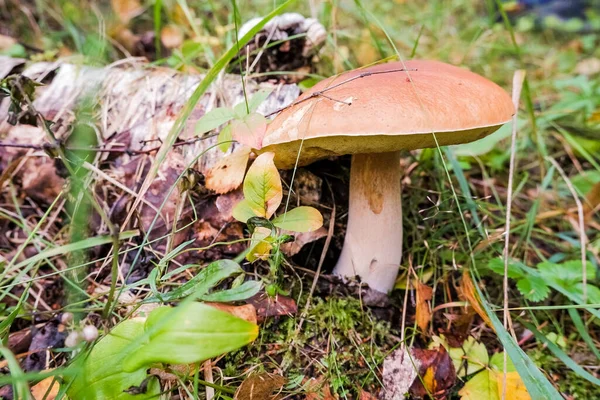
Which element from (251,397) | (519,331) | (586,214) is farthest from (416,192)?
(251,397)

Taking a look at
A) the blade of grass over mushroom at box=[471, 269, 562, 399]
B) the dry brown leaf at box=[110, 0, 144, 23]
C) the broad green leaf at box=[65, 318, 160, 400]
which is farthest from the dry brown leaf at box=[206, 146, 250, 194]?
the dry brown leaf at box=[110, 0, 144, 23]

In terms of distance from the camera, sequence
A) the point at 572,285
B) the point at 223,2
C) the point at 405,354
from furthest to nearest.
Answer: the point at 223,2, the point at 572,285, the point at 405,354

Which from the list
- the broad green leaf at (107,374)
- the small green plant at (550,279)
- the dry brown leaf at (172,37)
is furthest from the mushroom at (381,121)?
the dry brown leaf at (172,37)

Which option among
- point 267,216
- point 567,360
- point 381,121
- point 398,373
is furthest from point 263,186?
point 567,360

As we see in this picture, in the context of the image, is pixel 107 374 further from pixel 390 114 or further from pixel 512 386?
pixel 512 386

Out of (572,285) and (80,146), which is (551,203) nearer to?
(572,285)

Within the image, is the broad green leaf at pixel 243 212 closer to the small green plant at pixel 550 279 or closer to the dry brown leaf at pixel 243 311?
the dry brown leaf at pixel 243 311

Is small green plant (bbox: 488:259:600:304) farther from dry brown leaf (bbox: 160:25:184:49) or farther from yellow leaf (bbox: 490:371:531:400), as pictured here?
dry brown leaf (bbox: 160:25:184:49)
